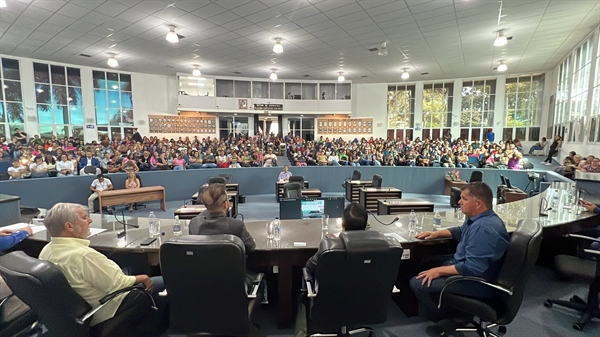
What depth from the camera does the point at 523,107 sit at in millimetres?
15180

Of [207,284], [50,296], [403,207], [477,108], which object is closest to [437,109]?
[477,108]

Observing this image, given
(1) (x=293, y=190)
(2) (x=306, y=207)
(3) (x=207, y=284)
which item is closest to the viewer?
(3) (x=207, y=284)

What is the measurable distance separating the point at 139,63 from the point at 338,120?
36.6 feet

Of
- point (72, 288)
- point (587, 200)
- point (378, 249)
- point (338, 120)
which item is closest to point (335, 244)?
point (378, 249)

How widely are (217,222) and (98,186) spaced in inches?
253

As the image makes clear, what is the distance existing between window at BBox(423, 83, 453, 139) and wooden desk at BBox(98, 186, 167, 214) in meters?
15.6

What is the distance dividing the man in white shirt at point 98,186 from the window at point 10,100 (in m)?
8.32

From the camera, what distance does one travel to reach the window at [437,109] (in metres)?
16.8

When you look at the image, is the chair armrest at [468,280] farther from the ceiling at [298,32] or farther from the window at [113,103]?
the window at [113,103]

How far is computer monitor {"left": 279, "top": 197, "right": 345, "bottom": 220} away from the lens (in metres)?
4.63

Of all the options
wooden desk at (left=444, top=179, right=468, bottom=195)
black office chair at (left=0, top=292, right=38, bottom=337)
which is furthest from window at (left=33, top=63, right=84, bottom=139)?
wooden desk at (left=444, top=179, right=468, bottom=195)

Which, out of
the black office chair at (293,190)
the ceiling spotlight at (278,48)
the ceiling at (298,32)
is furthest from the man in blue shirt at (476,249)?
the ceiling spotlight at (278,48)

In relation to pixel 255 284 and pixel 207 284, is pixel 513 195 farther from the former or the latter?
pixel 207 284

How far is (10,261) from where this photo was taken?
1501 mm
